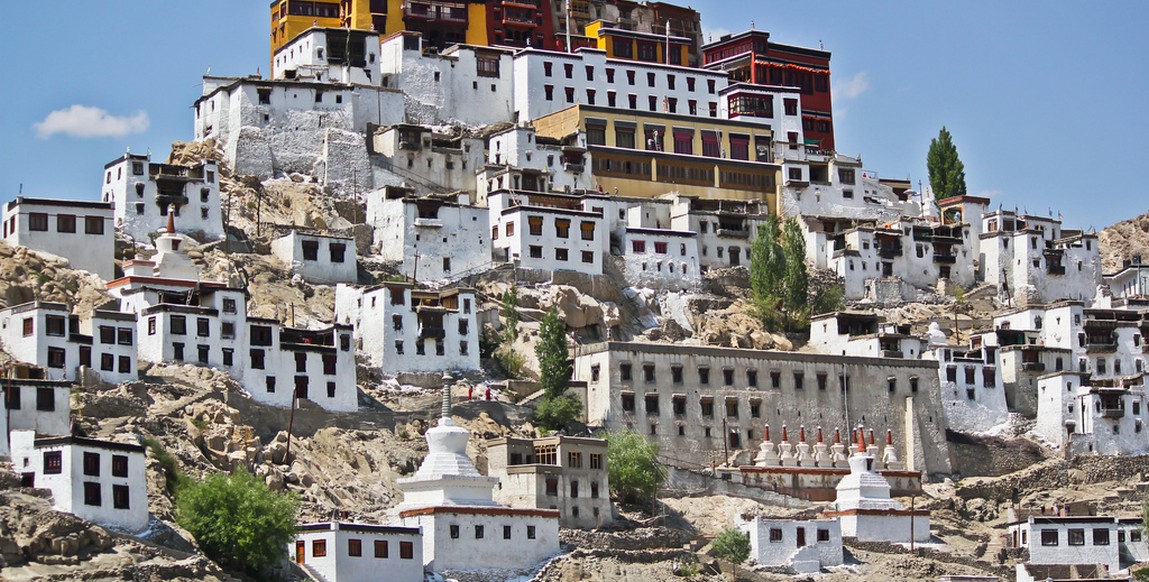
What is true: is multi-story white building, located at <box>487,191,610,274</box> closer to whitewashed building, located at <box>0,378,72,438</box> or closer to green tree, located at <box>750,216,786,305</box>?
green tree, located at <box>750,216,786,305</box>

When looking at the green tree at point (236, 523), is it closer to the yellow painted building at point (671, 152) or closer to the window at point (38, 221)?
the window at point (38, 221)

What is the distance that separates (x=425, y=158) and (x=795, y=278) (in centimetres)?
1927

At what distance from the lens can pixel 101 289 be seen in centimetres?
8738

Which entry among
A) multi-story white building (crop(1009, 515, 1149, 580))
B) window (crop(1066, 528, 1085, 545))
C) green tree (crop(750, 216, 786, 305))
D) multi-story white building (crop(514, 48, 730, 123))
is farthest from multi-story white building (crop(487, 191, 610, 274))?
window (crop(1066, 528, 1085, 545))

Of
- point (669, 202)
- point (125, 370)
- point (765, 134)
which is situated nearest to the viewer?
point (125, 370)

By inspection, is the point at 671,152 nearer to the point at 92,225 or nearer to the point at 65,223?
the point at 92,225

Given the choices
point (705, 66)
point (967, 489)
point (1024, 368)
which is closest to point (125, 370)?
point (967, 489)

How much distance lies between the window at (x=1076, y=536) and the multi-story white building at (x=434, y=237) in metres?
29.8

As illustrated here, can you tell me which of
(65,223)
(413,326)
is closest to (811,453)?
(413,326)

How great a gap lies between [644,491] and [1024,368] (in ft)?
86.7

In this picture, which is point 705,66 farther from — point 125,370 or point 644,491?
point 125,370

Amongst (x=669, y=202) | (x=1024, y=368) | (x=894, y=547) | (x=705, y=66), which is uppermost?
(x=705, y=66)

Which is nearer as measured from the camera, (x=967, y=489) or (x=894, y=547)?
(x=894, y=547)

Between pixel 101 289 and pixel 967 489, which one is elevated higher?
pixel 101 289
